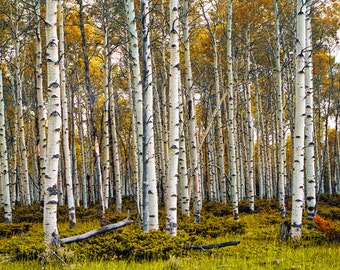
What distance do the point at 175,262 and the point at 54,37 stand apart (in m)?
4.18

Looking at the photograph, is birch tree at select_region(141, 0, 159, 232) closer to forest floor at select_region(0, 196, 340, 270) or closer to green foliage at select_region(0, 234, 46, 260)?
forest floor at select_region(0, 196, 340, 270)

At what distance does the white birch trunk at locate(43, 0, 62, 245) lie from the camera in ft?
19.8

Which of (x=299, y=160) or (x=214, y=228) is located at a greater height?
(x=299, y=160)

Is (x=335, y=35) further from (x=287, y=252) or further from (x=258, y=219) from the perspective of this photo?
(x=287, y=252)

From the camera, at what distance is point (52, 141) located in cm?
615

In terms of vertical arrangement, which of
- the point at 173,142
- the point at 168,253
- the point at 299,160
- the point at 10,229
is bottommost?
the point at 10,229

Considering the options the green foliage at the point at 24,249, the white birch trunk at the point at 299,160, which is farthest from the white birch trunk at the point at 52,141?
the white birch trunk at the point at 299,160

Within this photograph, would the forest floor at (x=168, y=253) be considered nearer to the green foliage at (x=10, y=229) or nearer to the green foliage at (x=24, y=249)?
the green foliage at (x=24, y=249)

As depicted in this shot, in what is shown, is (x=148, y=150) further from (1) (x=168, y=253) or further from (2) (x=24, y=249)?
(2) (x=24, y=249)

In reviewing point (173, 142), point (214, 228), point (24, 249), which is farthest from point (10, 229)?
point (173, 142)

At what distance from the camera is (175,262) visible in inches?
201

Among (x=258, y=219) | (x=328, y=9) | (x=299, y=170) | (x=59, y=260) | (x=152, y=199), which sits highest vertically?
(x=328, y=9)

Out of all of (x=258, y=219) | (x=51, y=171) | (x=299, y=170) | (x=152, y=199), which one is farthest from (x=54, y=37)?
(x=258, y=219)

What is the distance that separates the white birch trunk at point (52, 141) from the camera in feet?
19.8
